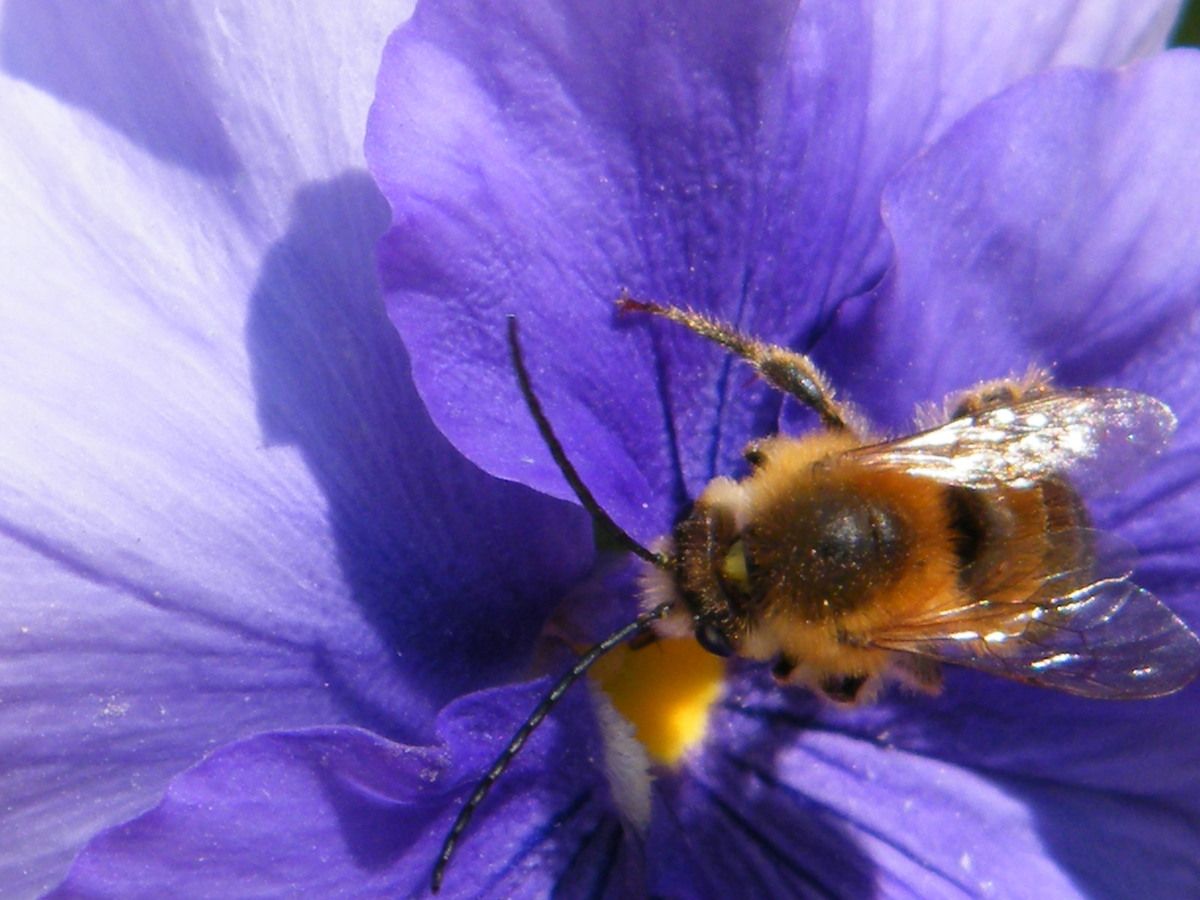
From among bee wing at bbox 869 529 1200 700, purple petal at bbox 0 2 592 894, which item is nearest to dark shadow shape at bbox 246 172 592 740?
purple petal at bbox 0 2 592 894

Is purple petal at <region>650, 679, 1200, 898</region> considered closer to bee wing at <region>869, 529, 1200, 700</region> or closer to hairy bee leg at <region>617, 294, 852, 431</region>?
bee wing at <region>869, 529, 1200, 700</region>

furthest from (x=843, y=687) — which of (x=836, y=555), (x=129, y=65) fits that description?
(x=129, y=65)

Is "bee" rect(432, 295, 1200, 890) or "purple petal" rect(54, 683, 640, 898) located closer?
"purple petal" rect(54, 683, 640, 898)

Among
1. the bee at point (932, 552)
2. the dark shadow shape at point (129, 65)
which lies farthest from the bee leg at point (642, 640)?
the dark shadow shape at point (129, 65)

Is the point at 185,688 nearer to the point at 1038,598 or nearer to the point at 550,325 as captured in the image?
the point at 550,325

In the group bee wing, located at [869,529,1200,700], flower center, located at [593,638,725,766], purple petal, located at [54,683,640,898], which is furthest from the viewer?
flower center, located at [593,638,725,766]

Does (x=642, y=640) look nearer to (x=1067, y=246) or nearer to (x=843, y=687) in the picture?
(x=843, y=687)

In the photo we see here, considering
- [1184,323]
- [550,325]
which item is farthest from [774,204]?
[1184,323]
